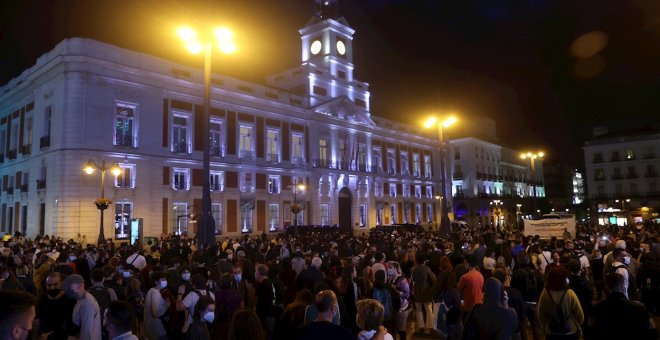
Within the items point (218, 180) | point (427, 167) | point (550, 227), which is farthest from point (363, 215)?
point (550, 227)

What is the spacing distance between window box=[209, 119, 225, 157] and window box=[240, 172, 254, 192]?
2663mm

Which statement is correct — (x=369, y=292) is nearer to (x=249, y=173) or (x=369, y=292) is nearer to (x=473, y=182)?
(x=249, y=173)

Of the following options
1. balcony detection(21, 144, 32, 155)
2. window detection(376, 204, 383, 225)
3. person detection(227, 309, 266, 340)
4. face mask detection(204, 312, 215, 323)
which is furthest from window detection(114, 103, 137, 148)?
person detection(227, 309, 266, 340)

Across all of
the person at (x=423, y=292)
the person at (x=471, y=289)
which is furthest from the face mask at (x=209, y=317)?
the person at (x=423, y=292)

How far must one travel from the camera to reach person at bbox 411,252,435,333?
9.22 m

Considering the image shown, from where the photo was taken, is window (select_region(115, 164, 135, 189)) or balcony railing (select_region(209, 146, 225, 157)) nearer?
window (select_region(115, 164, 135, 189))

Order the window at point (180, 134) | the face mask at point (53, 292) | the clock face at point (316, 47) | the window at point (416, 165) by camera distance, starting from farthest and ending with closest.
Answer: the window at point (416, 165) → the clock face at point (316, 47) → the window at point (180, 134) → the face mask at point (53, 292)

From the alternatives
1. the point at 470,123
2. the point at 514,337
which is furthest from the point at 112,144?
the point at 470,123

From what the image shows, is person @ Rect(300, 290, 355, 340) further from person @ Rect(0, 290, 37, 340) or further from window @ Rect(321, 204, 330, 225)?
window @ Rect(321, 204, 330, 225)

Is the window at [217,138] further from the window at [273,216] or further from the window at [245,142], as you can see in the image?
the window at [273,216]

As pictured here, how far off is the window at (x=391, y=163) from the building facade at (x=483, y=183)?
1450cm

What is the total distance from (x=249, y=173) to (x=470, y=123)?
2016 inches

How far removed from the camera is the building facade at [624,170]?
62.0 meters

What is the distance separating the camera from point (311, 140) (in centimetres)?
4353
